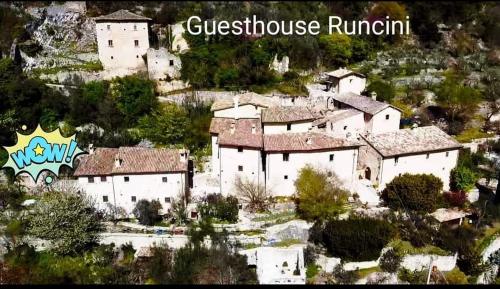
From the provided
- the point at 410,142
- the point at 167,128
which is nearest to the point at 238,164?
the point at 167,128

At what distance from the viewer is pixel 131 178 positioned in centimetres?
2827

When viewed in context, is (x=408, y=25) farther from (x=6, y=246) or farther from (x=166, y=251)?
(x=6, y=246)

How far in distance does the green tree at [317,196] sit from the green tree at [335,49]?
19.4 m

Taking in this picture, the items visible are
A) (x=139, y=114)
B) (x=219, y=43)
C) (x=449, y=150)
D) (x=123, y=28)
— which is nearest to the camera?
(x=449, y=150)

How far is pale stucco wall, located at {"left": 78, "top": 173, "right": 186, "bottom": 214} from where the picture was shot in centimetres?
2822

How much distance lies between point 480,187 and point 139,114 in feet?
81.7

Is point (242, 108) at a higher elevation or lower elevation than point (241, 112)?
higher

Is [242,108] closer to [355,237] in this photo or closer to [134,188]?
[134,188]

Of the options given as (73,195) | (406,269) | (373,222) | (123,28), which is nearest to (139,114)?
(123,28)

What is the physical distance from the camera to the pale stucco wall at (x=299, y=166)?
2873cm

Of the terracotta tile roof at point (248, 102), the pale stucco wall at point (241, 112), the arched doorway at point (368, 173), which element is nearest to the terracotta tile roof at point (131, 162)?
the pale stucco wall at point (241, 112)

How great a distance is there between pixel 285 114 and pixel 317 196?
5.73 meters

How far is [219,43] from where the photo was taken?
141 ft

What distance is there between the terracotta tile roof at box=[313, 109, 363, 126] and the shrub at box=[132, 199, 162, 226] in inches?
445
